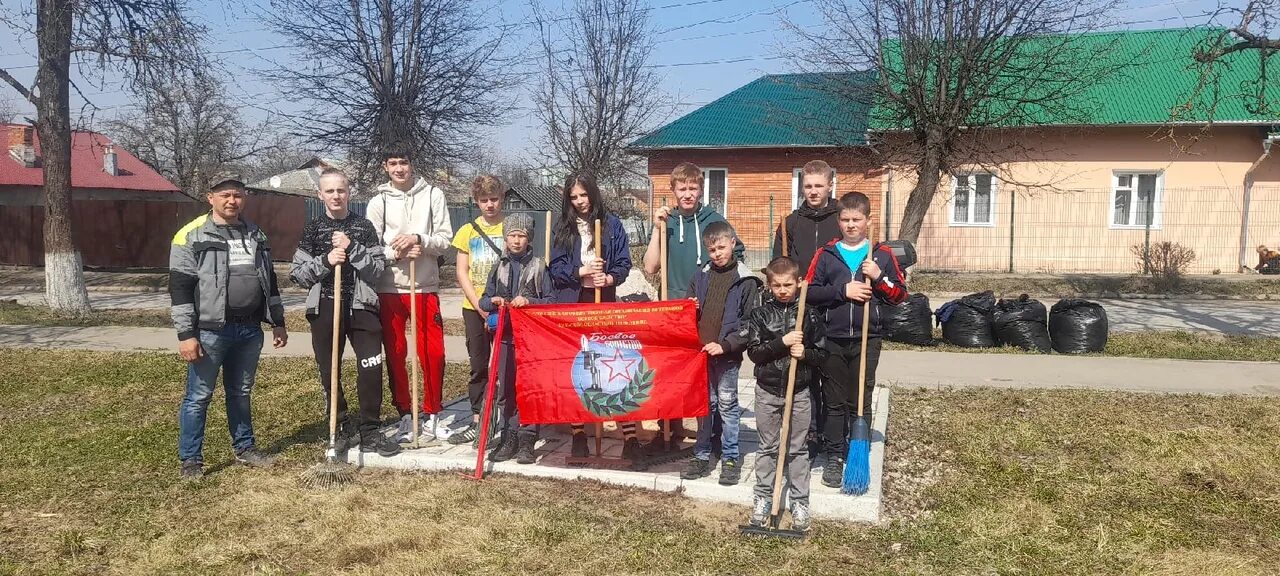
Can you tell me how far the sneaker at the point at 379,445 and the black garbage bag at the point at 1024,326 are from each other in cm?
697

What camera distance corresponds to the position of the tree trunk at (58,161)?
525 inches

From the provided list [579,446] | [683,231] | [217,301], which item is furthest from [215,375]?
[683,231]

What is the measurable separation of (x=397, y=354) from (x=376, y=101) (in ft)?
60.9

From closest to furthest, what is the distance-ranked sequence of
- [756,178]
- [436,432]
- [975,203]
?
[436,432]
[975,203]
[756,178]

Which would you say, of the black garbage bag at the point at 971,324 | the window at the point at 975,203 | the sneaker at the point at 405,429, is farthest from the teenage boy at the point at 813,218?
the window at the point at 975,203

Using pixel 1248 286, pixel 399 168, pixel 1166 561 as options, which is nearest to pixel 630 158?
pixel 1248 286

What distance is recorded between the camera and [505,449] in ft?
18.7

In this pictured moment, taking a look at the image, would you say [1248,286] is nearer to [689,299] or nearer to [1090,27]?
[1090,27]

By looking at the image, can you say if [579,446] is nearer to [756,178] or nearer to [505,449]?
[505,449]

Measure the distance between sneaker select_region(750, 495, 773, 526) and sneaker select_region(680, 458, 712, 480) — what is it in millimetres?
554

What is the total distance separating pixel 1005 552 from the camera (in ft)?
14.0

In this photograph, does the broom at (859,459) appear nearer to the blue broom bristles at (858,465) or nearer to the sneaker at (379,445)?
the blue broom bristles at (858,465)

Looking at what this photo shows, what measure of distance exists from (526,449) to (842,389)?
1976 mm

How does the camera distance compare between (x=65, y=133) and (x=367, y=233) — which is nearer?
(x=367, y=233)
